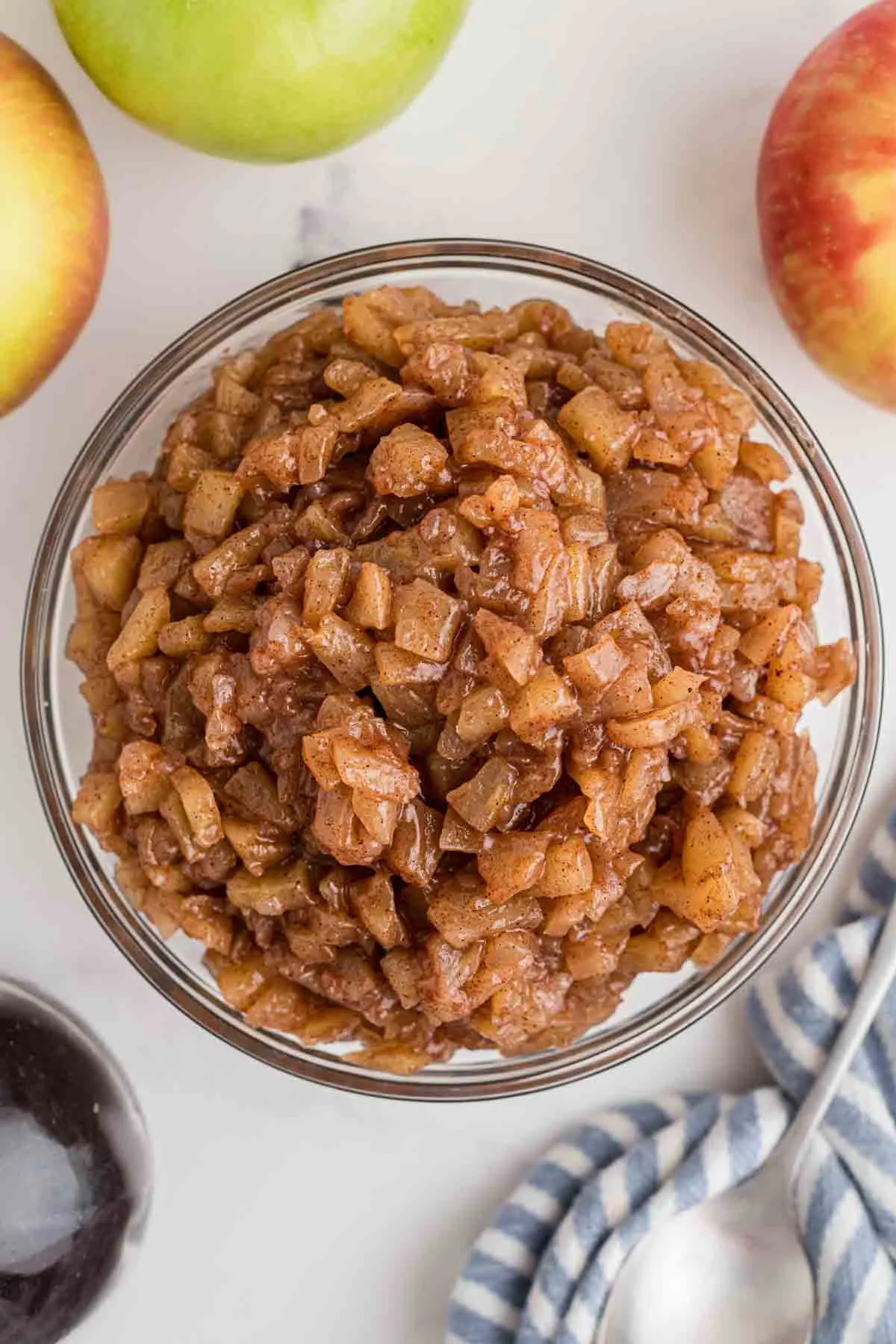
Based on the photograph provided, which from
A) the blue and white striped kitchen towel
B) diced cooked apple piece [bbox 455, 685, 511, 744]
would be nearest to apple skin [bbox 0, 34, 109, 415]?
diced cooked apple piece [bbox 455, 685, 511, 744]

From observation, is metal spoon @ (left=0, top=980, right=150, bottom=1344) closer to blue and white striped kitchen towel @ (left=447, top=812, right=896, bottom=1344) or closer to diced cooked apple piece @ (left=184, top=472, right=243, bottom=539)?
blue and white striped kitchen towel @ (left=447, top=812, right=896, bottom=1344)

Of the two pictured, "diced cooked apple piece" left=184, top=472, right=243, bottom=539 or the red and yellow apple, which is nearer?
"diced cooked apple piece" left=184, top=472, right=243, bottom=539

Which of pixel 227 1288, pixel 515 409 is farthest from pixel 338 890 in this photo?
pixel 227 1288

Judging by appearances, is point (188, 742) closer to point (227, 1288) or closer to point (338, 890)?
point (338, 890)

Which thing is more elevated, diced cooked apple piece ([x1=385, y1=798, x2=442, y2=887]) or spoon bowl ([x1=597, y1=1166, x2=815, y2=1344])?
diced cooked apple piece ([x1=385, y1=798, x2=442, y2=887])

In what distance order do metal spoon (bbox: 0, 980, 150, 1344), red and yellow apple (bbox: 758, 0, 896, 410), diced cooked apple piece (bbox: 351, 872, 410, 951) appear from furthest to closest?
metal spoon (bbox: 0, 980, 150, 1344), red and yellow apple (bbox: 758, 0, 896, 410), diced cooked apple piece (bbox: 351, 872, 410, 951)
